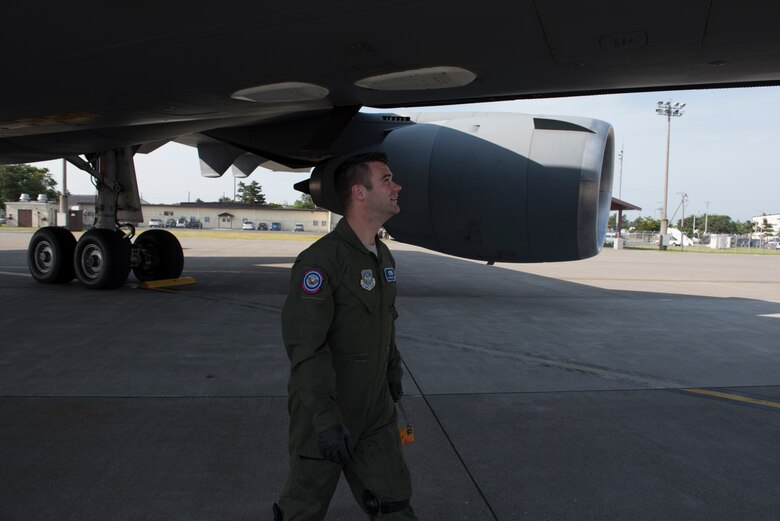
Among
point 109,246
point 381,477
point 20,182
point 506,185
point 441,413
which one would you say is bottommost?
point 441,413

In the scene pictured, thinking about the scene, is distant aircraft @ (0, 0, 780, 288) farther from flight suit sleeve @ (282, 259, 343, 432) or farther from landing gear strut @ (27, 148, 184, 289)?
→ flight suit sleeve @ (282, 259, 343, 432)

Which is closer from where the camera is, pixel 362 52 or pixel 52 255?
pixel 362 52

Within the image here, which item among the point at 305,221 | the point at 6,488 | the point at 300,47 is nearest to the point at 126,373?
the point at 6,488

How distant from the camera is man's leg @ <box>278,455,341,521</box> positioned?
5.41ft

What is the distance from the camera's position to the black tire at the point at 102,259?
7926 millimetres

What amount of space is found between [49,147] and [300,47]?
587cm

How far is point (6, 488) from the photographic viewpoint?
93.2 inches

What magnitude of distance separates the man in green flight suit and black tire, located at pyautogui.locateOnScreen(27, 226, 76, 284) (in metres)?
8.44

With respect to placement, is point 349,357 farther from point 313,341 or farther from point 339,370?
point 313,341

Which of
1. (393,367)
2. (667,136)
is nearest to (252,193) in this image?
(667,136)

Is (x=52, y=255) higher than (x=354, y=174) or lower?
lower

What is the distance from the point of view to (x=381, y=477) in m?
1.70

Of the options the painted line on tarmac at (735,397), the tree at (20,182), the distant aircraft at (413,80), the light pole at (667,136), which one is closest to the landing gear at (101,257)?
the distant aircraft at (413,80)

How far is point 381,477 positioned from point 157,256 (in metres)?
8.39
